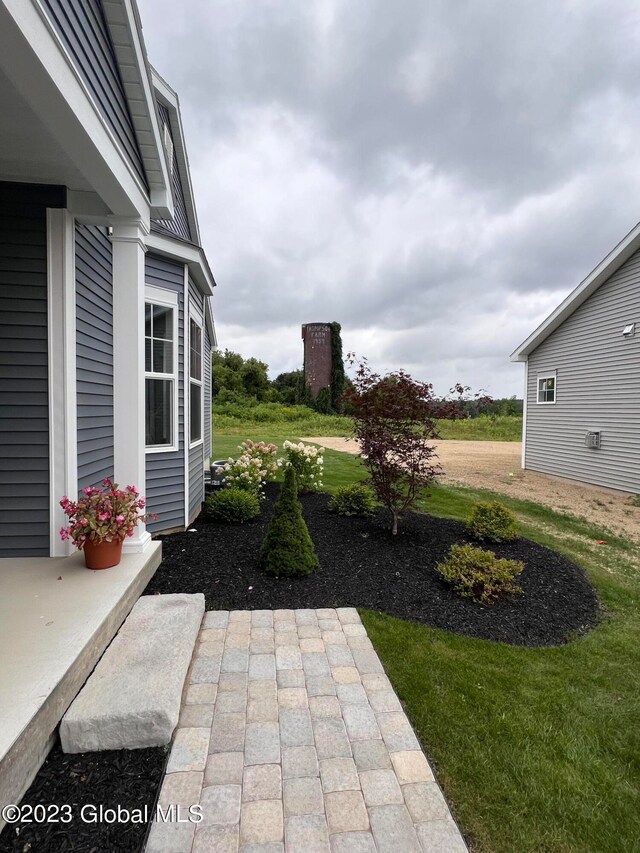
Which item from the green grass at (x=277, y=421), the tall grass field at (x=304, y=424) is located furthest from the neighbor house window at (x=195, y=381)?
the green grass at (x=277, y=421)

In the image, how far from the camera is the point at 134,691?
2023 millimetres

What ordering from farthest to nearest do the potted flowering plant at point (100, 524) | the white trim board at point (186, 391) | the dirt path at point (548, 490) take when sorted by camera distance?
the dirt path at point (548, 490) → the white trim board at point (186, 391) → the potted flowering plant at point (100, 524)

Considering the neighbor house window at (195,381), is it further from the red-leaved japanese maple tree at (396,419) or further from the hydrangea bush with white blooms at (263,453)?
the red-leaved japanese maple tree at (396,419)

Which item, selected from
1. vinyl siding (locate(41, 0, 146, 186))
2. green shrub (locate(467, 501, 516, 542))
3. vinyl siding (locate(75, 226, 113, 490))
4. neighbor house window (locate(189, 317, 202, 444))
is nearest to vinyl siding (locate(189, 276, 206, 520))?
neighbor house window (locate(189, 317, 202, 444))

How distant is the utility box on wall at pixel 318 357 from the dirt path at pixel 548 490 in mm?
20108

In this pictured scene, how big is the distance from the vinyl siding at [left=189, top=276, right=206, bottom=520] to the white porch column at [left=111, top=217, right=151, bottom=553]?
7.20ft

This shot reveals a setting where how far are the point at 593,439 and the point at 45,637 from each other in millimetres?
10476

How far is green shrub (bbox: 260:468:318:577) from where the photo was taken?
3836 millimetres

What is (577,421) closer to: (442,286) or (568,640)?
(442,286)

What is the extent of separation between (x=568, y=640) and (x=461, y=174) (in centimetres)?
904

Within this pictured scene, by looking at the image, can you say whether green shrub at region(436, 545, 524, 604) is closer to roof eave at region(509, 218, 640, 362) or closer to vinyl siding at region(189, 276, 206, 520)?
vinyl siding at region(189, 276, 206, 520)

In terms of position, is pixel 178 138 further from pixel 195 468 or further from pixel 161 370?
pixel 195 468

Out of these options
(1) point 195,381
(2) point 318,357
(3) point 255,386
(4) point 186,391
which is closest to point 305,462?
(1) point 195,381

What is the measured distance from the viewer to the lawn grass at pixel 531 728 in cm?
162
